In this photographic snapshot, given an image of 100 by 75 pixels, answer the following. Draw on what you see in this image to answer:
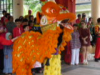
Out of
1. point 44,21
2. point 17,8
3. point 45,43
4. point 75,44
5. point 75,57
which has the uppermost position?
point 17,8

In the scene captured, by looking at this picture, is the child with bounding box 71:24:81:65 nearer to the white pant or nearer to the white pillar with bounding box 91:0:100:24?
the white pant

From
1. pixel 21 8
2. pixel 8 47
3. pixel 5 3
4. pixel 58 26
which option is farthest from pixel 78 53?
pixel 5 3

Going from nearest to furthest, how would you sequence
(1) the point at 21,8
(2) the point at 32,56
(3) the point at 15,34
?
(2) the point at 32,56 < (3) the point at 15,34 < (1) the point at 21,8

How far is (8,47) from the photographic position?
654 centimetres

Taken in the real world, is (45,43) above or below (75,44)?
above

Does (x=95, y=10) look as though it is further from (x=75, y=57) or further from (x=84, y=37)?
(x=75, y=57)

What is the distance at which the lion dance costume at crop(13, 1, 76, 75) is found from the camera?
157 inches

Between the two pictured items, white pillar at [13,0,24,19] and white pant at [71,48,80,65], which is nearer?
white pant at [71,48,80,65]

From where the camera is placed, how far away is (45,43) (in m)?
3.98

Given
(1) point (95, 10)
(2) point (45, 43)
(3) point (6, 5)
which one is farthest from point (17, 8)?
(2) point (45, 43)

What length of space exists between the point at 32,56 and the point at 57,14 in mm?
1029

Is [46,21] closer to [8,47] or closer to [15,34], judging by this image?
[15,34]

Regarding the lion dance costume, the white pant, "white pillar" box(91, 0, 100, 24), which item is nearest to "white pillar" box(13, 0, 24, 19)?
"white pillar" box(91, 0, 100, 24)

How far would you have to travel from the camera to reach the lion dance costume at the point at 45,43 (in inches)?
157
